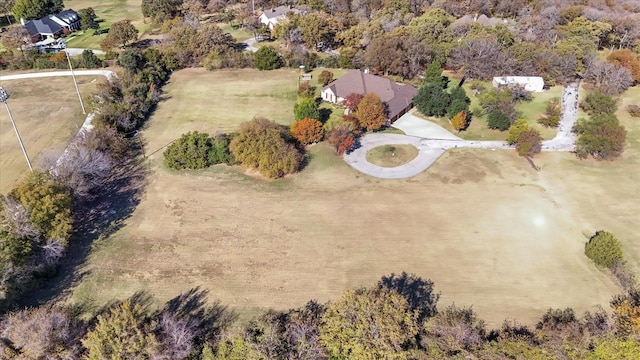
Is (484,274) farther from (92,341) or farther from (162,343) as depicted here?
(92,341)

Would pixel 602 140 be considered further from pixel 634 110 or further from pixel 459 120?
pixel 634 110

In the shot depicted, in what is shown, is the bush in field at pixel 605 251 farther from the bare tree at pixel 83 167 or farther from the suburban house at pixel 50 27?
the suburban house at pixel 50 27

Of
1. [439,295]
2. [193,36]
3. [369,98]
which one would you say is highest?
[193,36]

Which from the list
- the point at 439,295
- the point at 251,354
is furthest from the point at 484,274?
the point at 251,354

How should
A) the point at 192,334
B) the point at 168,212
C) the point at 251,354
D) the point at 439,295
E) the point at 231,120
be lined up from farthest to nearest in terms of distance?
the point at 231,120
the point at 168,212
the point at 439,295
the point at 192,334
the point at 251,354

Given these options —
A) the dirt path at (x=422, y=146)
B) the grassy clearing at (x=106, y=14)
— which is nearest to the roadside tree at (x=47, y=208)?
the dirt path at (x=422, y=146)

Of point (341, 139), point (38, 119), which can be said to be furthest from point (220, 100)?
point (38, 119)

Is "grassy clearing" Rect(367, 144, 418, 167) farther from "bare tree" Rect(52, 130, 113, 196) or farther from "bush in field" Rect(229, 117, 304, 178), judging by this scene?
"bare tree" Rect(52, 130, 113, 196)
